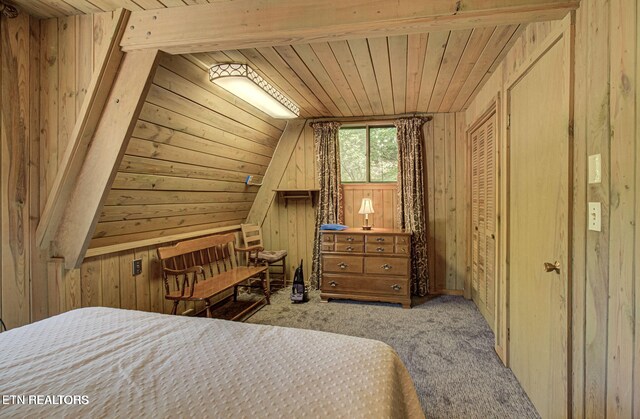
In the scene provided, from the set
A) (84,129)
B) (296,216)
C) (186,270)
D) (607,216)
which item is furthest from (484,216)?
(84,129)

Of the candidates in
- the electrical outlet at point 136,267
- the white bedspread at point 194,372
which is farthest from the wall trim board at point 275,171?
the white bedspread at point 194,372

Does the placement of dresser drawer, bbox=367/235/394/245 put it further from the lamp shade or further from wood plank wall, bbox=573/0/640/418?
wood plank wall, bbox=573/0/640/418

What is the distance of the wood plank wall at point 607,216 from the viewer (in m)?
0.98

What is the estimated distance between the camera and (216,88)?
8.20ft

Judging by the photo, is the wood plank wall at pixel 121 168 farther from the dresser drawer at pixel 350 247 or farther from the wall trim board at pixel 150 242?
the dresser drawer at pixel 350 247

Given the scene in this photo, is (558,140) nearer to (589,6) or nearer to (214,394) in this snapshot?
(589,6)

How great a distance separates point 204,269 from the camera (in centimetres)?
335

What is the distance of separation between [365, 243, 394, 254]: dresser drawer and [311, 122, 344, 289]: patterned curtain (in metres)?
0.66

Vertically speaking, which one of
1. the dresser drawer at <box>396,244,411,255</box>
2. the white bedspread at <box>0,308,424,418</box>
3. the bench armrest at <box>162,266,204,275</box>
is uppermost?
the dresser drawer at <box>396,244,411,255</box>

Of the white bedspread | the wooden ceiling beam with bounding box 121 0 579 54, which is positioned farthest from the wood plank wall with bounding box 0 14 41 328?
the white bedspread

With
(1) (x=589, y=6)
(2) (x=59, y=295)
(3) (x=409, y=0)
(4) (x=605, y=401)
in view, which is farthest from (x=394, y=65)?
(2) (x=59, y=295)

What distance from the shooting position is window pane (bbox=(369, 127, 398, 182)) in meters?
3.96

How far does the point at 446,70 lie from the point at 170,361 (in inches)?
106

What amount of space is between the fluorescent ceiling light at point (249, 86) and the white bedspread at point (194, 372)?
1715mm
